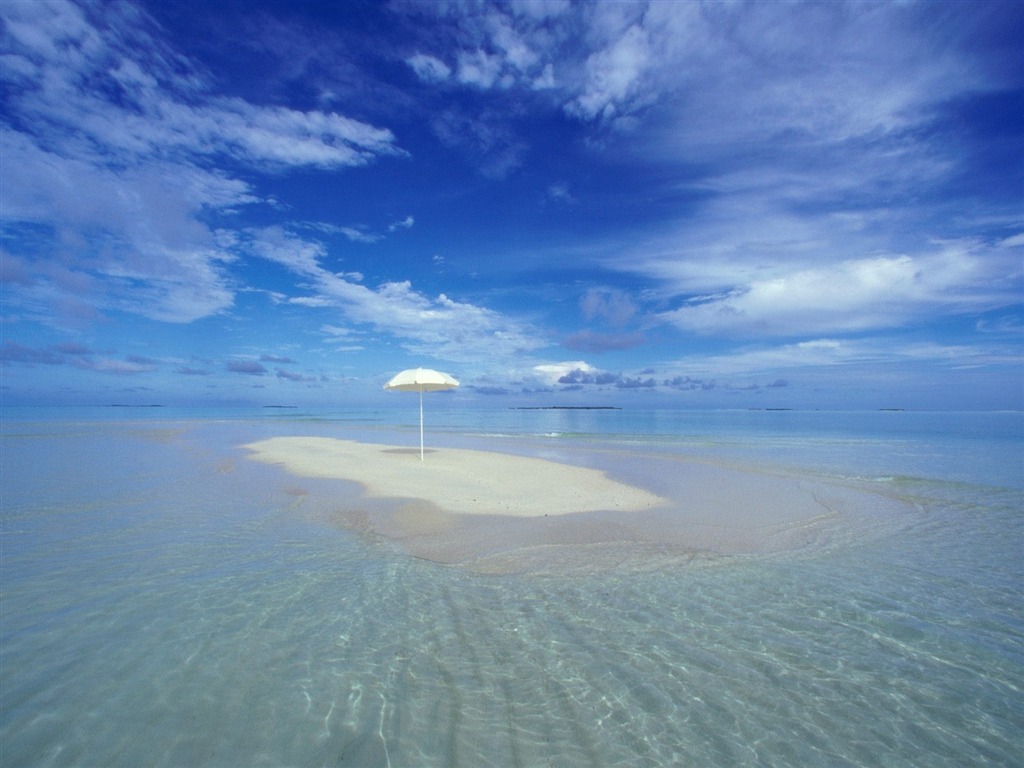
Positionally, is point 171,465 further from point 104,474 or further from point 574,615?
point 574,615

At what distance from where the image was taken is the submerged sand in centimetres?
965

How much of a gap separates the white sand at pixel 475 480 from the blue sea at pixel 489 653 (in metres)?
3.86

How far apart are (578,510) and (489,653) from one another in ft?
24.5

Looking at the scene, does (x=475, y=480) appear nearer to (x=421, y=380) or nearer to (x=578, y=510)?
(x=578, y=510)

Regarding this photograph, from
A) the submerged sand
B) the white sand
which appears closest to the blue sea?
the submerged sand

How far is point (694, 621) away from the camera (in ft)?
21.2

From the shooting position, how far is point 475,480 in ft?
55.4

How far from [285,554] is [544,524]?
5614 millimetres

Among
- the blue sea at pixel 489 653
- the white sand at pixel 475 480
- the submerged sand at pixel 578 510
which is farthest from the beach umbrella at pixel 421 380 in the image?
the blue sea at pixel 489 653

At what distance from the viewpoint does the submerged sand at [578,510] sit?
31.7ft

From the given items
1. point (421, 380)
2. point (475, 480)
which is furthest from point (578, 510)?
point (421, 380)

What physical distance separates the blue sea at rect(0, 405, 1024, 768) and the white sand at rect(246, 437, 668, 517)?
3.86m

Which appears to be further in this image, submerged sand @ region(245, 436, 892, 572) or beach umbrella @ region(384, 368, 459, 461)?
beach umbrella @ region(384, 368, 459, 461)

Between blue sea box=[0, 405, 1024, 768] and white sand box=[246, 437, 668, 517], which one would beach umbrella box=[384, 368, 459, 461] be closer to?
white sand box=[246, 437, 668, 517]
